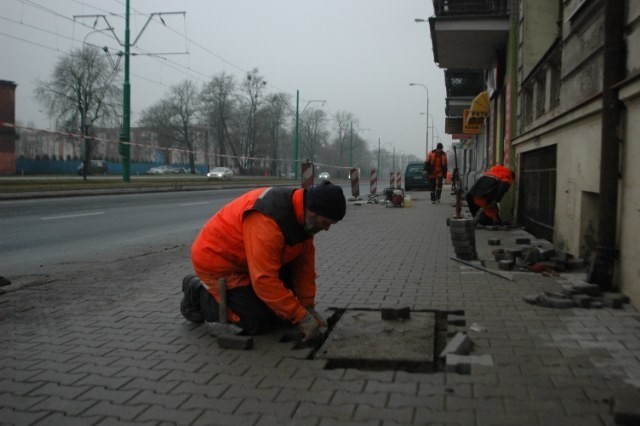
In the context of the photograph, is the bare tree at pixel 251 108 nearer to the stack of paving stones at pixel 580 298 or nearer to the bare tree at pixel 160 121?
the bare tree at pixel 160 121

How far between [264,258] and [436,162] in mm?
16632

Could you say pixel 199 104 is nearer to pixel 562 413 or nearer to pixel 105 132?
pixel 105 132

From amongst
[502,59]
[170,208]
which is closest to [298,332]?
[502,59]

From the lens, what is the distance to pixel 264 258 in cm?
394

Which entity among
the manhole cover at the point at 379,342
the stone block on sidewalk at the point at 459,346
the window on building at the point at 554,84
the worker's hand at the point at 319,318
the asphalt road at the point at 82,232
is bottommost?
the asphalt road at the point at 82,232

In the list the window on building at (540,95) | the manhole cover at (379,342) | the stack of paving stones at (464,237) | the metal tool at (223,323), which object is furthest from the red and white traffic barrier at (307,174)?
the metal tool at (223,323)

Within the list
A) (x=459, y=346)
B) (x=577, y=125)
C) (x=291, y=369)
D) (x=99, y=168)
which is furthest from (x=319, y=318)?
(x=99, y=168)

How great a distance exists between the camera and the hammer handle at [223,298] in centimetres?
430

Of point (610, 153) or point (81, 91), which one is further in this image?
point (81, 91)

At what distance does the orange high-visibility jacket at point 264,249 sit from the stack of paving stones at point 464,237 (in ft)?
12.1

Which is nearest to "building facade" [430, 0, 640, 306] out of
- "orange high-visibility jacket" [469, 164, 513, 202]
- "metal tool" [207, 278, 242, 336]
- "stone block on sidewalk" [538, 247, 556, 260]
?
"stone block on sidewalk" [538, 247, 556, 260]

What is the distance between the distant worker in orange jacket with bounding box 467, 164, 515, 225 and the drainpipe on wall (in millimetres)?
5318

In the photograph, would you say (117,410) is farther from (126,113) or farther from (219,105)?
(219,105)

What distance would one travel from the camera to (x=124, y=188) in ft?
92.8
